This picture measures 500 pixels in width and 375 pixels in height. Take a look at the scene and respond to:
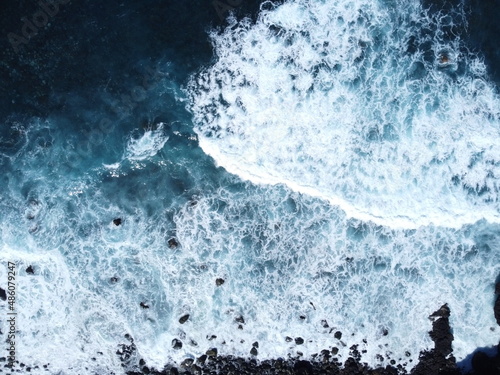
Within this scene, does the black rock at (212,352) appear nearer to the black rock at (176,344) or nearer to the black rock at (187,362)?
the black rock at (187,362)

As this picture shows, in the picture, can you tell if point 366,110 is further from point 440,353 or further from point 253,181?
point 440,353

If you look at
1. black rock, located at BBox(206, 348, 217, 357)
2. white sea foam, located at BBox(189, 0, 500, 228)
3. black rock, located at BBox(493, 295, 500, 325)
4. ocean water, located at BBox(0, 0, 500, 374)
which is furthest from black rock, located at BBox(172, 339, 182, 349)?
black rock, located at BBox(493, 295, 500, 325)

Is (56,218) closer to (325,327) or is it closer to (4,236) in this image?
(4,236)

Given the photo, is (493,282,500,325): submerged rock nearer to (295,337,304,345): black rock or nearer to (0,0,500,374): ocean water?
(0,0,500,374): ocean water

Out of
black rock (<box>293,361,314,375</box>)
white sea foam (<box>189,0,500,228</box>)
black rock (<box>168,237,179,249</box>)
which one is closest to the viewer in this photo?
white sea foam (<box>189,0,500,228</box>)

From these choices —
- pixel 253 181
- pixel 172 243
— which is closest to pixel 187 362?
pixel 172 243

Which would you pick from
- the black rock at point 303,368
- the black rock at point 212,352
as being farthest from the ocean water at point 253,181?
the black rock at point 303,368

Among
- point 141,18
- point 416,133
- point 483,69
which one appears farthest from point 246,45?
point 483,69
